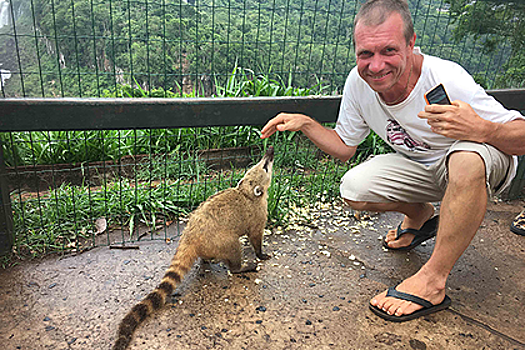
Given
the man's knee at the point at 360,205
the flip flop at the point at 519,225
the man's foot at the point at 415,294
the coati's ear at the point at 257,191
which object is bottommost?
the flip flop at the point at 519,225

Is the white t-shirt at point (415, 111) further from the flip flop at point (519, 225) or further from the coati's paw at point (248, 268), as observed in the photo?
the flip flop at point (519, 225)

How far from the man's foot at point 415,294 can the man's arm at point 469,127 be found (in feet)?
2.86

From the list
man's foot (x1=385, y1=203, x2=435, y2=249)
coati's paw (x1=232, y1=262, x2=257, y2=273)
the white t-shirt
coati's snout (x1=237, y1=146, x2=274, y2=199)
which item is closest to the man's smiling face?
the white t-shirt

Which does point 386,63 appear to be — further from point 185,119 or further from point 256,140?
point 256,140

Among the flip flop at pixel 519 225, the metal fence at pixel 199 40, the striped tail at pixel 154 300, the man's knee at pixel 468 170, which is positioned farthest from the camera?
the metal fence at pixel 199 40

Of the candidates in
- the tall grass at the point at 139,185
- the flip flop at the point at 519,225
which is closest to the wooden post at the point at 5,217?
the tall grass at the point at 139,185

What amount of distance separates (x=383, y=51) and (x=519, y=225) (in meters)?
2.32

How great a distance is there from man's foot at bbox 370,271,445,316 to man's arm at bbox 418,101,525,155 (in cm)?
87

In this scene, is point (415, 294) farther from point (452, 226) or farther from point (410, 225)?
point (410, 225)

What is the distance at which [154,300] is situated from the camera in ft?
7.44

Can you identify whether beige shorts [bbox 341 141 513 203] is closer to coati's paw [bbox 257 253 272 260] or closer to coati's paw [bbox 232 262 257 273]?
coati's paw [bbox 257 253 272 260]

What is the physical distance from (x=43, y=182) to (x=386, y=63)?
3515 millimetres

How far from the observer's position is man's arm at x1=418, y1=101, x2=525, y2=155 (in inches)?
85.5

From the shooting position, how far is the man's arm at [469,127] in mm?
2172
